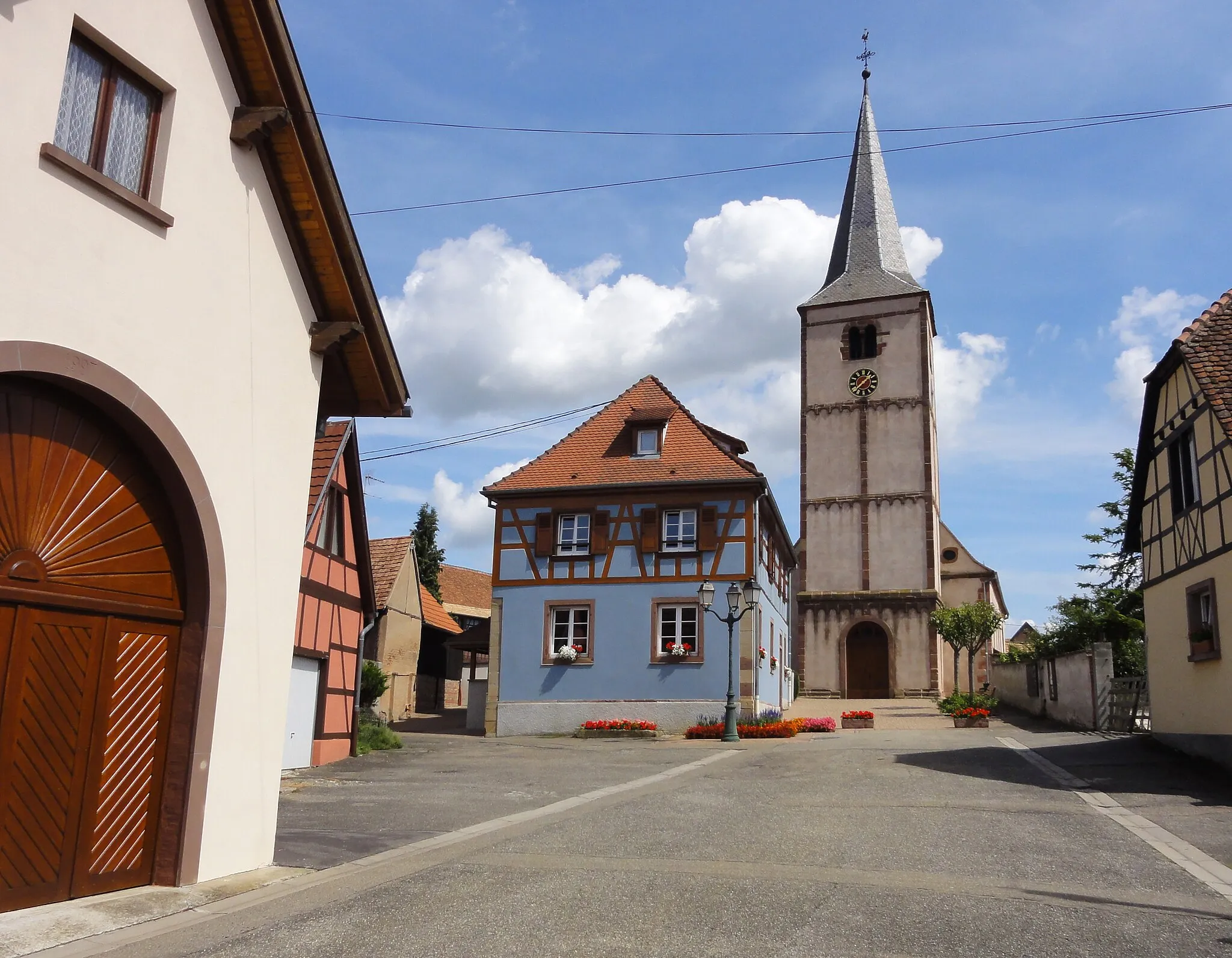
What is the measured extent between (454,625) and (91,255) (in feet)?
115

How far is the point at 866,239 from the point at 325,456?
123 ft

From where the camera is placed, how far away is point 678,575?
2655cm

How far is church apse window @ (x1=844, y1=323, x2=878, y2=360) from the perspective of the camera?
1827 inches

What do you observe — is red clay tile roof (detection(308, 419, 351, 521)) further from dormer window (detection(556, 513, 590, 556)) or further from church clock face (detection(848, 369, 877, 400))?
church clock face (detection(848, 369, 877, 400))

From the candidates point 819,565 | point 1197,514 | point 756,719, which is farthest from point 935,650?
point 1197,514

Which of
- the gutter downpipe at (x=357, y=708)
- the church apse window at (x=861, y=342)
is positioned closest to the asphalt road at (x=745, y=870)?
the gutter downpipe at (x=357, y=708)

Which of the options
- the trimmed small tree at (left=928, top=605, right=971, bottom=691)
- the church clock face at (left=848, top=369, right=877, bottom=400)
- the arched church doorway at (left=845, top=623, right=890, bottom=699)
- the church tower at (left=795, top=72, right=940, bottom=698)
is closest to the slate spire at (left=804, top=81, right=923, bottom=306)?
the church tower at (left=795, top=72, right=940, bottom=698)

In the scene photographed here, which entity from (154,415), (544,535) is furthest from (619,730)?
(154,415)

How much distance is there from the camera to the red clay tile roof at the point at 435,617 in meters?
38.3

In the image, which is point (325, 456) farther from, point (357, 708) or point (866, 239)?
point (866, 239)

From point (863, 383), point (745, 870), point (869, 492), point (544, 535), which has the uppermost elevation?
point (863, 383)

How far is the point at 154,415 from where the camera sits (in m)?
7.33

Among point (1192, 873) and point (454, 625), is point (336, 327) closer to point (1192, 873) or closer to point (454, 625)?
point (1192, 873)

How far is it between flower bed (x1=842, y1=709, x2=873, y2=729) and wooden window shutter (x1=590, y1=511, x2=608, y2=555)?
7422 millimetres
